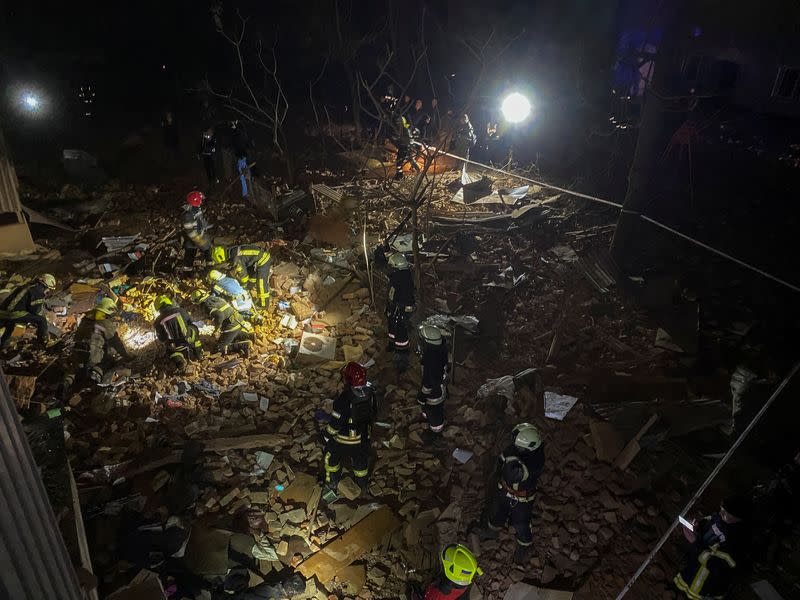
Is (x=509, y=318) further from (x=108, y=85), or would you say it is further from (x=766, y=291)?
(x=108, y=85)

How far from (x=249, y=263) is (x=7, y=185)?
599 centimetres

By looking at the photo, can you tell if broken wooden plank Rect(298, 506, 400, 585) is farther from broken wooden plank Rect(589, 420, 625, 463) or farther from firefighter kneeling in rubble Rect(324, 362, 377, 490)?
broken wooden plank Rect(589, 420, 625, 463)

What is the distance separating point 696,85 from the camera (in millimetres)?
17594

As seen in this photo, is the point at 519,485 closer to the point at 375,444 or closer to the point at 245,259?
the point at 375,444

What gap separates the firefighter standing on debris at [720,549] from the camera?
157 inches

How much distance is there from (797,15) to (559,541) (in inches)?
712

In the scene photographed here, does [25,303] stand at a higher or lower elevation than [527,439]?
lower

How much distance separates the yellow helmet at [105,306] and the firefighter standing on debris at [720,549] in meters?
8.42

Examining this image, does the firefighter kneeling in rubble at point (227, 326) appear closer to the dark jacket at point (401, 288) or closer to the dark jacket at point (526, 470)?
the dark jacket at point (401, 288)

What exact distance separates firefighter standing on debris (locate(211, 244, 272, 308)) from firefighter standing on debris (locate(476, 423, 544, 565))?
542 cm

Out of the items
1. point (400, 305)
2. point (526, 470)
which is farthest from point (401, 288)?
point (526, 470)

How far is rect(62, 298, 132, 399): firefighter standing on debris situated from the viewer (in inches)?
284

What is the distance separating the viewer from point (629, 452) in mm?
5676

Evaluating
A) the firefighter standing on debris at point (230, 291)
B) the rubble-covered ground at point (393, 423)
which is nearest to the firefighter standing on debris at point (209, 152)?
the rubble-covered ground at point (393, 423)
